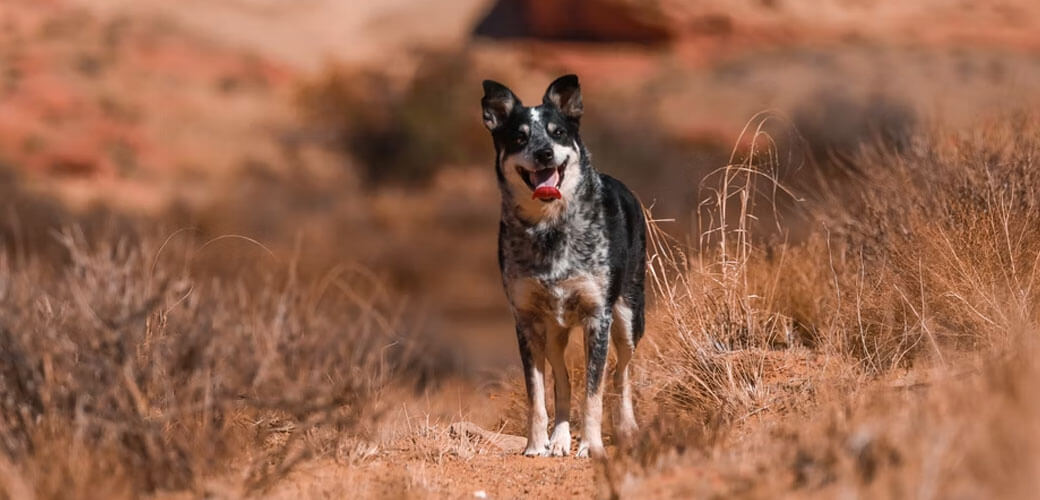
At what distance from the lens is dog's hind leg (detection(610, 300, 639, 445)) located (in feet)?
26.4

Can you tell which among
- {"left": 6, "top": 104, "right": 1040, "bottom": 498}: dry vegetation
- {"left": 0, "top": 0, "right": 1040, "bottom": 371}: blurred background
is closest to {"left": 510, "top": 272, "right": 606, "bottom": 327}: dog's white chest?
{"left": 6, "top": 104, "right": 1040, "bottom": 498}: dry vegetation

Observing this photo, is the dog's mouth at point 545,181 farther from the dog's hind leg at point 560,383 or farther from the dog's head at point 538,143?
the dog's hind leg at point 560,383

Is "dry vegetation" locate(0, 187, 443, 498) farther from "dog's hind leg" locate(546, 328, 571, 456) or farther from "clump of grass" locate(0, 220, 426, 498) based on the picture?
"dog's hind leg" locate(546, 328, 571, 456)

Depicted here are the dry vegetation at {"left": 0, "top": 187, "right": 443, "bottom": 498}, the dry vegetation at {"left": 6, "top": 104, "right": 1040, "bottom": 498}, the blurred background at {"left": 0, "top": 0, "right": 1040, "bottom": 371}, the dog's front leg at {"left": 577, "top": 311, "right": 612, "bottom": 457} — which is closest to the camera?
the dry vegetation at {"left": 6, "top": 104, "right": 1040, "bottom": 498}

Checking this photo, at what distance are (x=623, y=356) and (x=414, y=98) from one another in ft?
130

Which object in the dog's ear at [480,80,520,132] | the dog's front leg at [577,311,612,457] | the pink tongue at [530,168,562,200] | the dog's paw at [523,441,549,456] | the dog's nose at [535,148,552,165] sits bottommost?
the dog's paw at [523,441,549,456]

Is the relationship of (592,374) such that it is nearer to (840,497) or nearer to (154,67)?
(840,497)

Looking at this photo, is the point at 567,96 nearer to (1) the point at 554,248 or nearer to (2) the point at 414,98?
(1) the point at 554,248

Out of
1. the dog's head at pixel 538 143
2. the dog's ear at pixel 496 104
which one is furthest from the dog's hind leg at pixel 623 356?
the dog's ear at pixel 496 104

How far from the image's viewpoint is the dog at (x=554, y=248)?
24.7ft

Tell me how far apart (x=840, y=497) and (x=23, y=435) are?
3569 millimetres

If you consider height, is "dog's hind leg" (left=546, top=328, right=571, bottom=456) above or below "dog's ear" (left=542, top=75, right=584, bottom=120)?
below

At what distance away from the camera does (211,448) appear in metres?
5.95

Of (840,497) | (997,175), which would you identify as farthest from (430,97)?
(840,497)
